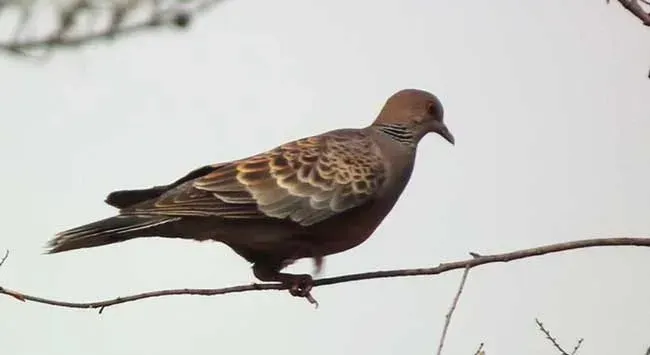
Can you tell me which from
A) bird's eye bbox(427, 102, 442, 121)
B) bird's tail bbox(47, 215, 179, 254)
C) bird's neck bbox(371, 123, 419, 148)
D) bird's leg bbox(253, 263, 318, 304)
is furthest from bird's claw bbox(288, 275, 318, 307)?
bird's eye bbox(427, 102, 442, 121)

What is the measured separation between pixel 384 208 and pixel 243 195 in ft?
1.58

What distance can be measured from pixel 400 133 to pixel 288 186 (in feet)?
1.92

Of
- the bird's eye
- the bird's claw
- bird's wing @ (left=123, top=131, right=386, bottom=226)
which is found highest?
the bird's eye

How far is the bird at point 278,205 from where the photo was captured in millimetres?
4293

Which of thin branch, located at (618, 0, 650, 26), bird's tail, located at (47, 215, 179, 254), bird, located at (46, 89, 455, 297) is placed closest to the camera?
thin branch, located at (618, 0, 650, 26)

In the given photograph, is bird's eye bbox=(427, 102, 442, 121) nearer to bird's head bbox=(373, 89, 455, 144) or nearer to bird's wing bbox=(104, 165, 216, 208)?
bird's head bbox=(373, 89, 455, 144)

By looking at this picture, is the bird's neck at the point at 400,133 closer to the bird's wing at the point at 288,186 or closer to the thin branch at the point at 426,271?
the bird's wing at the point at 288,186

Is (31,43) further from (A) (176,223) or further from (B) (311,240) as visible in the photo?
(B) (311,240)

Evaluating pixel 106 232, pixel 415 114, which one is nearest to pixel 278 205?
pixel 106 232

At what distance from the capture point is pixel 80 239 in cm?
394

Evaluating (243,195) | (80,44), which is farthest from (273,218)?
(80,44)

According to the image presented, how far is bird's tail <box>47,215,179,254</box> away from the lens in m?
3.90

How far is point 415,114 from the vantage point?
502 cm

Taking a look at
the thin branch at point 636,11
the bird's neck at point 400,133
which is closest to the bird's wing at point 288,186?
the bird's neck at point 400,133
